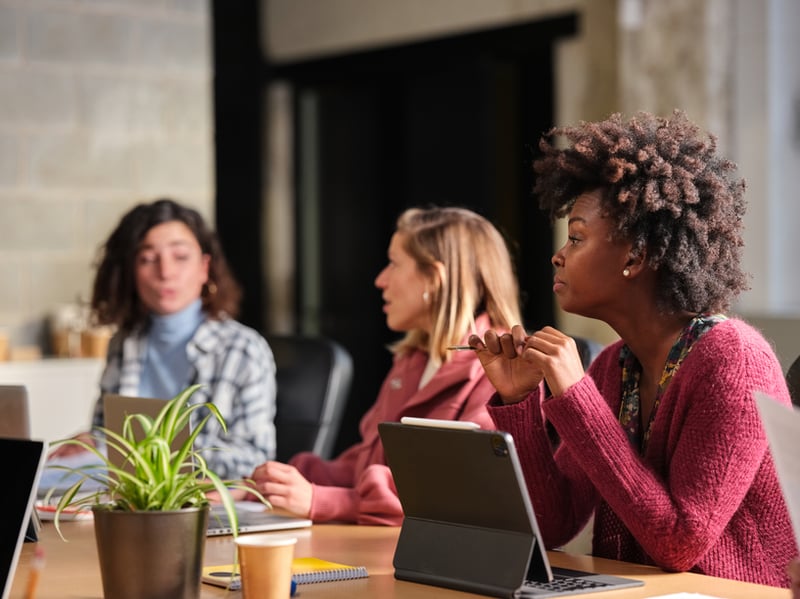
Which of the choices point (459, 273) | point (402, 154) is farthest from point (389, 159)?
point (459, 273)

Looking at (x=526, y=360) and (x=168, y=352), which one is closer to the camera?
(x=526, y=360)

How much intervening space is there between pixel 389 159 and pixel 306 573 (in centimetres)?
470

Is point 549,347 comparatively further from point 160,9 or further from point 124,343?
point 160,9

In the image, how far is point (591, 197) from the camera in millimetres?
1838

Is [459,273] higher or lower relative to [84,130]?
lower

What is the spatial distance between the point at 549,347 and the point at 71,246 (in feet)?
10.3

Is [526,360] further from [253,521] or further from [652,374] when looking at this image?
[253,521]

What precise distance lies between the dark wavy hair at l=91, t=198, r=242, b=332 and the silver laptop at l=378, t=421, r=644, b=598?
1626mm

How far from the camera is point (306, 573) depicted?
1.59 metres

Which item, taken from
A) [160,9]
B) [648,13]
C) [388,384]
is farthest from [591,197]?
[160,9]

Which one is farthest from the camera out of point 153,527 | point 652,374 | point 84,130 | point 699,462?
point 84,130

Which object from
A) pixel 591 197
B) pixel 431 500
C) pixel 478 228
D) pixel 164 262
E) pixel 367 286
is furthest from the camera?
pixel 367 286

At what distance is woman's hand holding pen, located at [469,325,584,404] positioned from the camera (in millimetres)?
1673

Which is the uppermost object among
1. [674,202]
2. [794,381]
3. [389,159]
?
[389,159]
